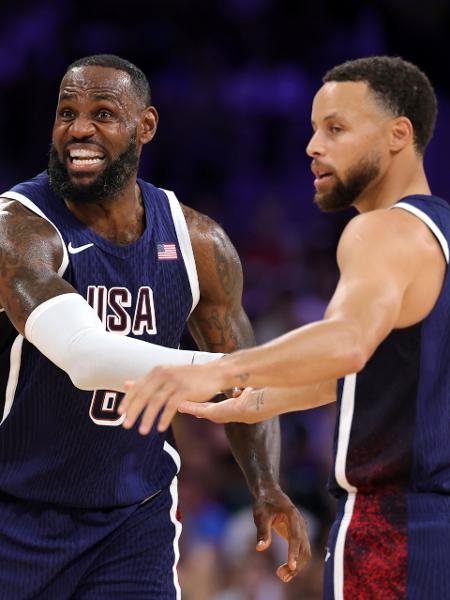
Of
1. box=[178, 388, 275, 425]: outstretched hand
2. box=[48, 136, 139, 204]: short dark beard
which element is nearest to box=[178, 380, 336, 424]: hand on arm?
box=[178, 388, 275, 425]: outstretched hand

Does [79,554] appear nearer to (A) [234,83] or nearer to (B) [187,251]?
(B) [187,251]

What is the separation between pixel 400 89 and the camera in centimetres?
346

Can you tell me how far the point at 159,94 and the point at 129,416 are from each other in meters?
7.97

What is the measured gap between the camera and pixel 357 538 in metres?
3.13

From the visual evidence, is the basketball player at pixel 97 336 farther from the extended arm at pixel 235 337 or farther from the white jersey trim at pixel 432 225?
the white jersey trim at pixel 432 225

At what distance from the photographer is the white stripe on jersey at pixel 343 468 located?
10.3 feet

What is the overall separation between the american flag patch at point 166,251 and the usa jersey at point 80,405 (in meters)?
0.07

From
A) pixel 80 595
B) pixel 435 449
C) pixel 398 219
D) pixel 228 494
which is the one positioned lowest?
pixel 228 494

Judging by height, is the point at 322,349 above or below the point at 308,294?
above

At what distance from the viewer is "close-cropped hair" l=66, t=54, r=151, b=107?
14.3ft

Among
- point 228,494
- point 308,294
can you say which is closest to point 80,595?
point 228,494

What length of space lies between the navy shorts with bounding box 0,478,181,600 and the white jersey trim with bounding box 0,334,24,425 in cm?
34

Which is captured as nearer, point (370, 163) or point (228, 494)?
point (370, 163)

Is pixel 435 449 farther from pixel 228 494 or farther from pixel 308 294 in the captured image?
pixel 308 294
